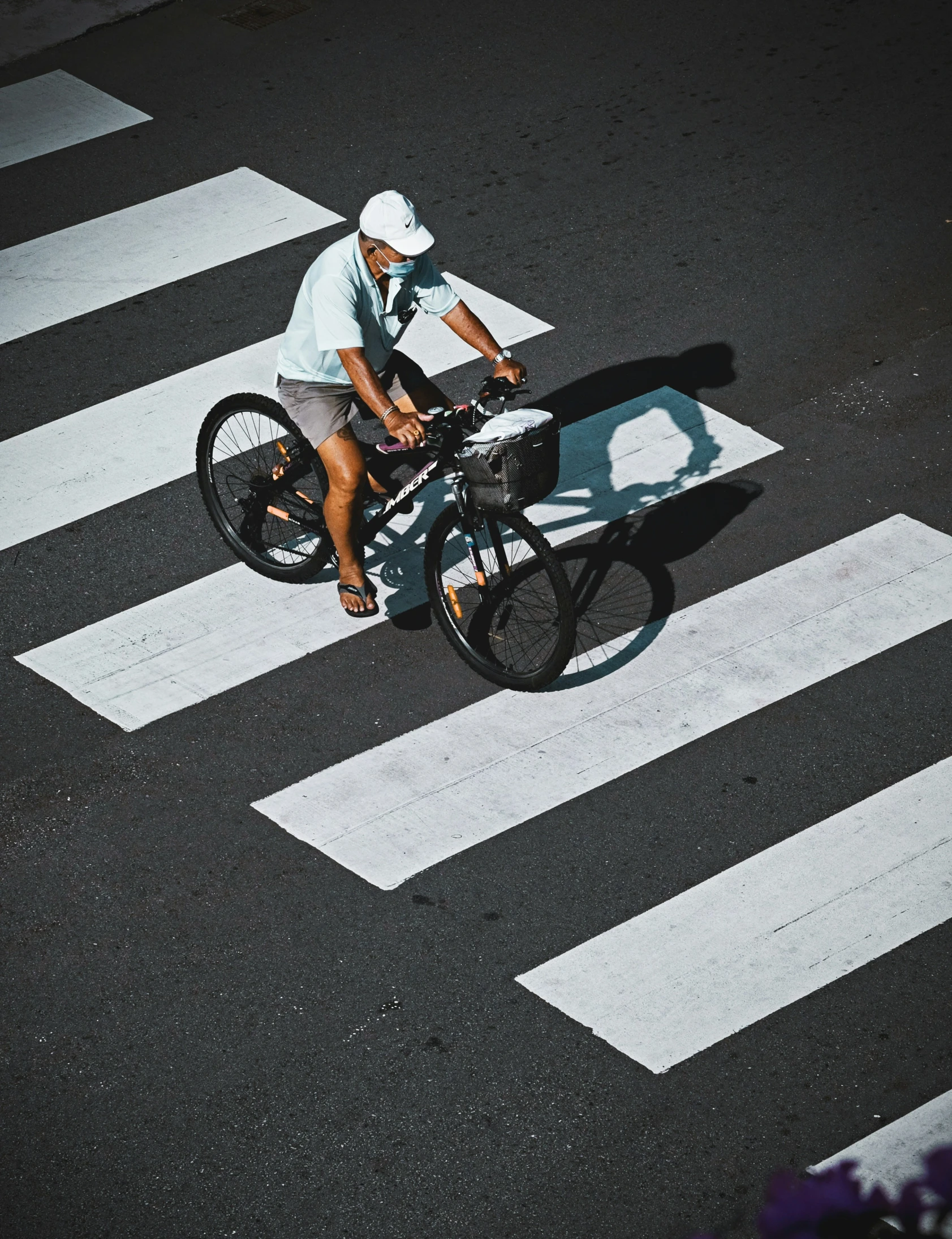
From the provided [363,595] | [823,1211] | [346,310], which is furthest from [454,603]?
[823,1211]

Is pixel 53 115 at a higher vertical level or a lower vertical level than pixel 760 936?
higher

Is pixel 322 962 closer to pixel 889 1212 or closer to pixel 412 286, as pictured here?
pixel 412 286

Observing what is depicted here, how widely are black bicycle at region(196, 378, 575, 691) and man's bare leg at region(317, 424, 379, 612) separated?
0.38ft

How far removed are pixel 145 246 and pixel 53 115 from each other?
2473mm

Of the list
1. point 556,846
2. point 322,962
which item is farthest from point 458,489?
point 322,962

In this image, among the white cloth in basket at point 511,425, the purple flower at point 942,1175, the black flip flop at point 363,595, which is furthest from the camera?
the black flip flop at point 363,595

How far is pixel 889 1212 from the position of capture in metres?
1.65

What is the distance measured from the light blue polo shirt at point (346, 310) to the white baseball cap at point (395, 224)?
0.64ft

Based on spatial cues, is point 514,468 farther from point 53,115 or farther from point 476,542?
point 53,115

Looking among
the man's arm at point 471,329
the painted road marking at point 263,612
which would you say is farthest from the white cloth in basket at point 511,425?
the painted road marking at point 263,612

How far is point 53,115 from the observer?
1205 centimetres

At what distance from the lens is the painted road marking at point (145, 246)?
9.88m

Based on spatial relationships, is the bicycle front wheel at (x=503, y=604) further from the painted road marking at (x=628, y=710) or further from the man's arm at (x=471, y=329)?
the man's arm at (x=471, y=329)

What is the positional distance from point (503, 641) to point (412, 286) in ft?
5.47
